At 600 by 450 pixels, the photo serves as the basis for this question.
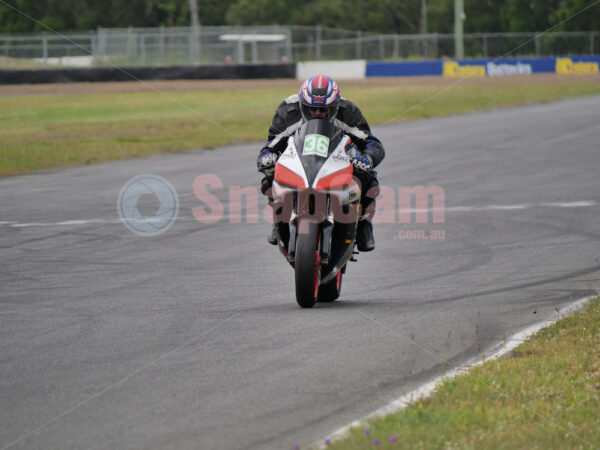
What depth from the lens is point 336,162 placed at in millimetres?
7242

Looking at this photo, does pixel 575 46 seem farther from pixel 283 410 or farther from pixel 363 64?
pixel 283 410

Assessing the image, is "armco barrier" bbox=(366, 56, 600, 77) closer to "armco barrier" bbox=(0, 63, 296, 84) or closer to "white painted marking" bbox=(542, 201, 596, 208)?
"armco barrier" bbox=(0, 63, 296, 84)

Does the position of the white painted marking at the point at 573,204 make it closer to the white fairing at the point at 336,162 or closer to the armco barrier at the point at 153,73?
the white fairing at the point at 336,162

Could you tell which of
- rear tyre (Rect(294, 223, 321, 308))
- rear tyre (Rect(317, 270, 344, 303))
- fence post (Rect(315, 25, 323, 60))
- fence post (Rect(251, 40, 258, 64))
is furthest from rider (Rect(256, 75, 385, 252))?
fence post (Rect(315, 25, 323, 60))

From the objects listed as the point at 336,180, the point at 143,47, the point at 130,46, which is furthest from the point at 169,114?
the point at 336,180

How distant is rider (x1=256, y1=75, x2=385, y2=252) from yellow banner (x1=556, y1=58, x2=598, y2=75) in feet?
141

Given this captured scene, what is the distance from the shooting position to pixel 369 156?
25.0ft

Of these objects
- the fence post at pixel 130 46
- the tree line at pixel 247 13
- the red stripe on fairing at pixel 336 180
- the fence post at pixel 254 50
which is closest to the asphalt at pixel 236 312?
the red stripe on fairing at pixel 336 180

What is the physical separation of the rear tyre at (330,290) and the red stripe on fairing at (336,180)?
35.5 inches

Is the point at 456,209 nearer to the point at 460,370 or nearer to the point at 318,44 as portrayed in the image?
the point at 460,370

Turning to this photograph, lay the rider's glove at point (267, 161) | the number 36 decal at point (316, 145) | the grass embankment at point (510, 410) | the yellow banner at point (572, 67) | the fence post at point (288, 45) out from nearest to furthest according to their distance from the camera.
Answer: the grass embankment at point (510, 410) < the number 36 decal at point (316, 145) < the rider's glove at point (267, 161) < the fence post at point (288, 45) < the yellow banner at point (572, 67)

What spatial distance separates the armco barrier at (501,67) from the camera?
47188mm

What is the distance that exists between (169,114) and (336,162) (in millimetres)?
24546

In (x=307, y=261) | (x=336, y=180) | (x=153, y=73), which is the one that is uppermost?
(x=153, y=73)
